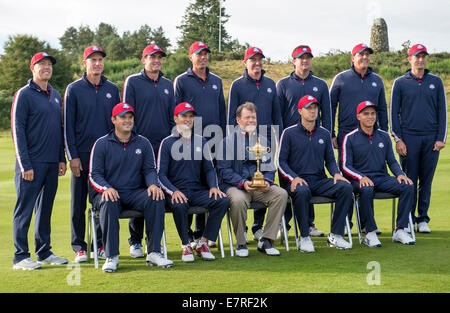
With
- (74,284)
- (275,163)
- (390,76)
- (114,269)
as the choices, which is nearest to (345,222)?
(275,163)

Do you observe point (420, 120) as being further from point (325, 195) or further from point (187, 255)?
point (187, 255)

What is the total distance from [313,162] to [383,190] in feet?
2.98

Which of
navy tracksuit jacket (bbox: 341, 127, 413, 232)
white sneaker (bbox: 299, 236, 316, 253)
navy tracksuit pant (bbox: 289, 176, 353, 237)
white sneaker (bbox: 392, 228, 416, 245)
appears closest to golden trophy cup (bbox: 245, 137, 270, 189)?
navy tracksuit pant (bbox: 289, 176, 353, 237)

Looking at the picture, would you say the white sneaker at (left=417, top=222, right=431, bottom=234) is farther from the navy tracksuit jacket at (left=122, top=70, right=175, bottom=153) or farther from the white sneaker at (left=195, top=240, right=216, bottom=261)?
the navy tracksuit jacket at (left=122, top=70, right=175, bottom=153)

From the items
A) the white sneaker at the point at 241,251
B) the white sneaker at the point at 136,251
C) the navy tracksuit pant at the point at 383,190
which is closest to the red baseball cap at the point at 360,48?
the navy tracksuit pant at the point at 383,190

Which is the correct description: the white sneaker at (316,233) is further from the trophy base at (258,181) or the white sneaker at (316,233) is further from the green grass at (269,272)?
the trophy base at (258,181)

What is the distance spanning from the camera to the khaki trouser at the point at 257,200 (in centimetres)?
604

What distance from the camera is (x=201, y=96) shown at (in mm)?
6758

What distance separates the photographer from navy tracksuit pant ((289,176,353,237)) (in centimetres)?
629

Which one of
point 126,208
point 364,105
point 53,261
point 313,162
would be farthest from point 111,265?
point 364,105

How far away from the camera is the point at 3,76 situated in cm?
3994

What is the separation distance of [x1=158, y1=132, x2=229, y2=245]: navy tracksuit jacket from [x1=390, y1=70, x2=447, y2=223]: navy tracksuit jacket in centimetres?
278

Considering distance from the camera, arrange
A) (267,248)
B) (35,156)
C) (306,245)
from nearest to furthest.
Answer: (35,156)
(267,248)
(306,245)
